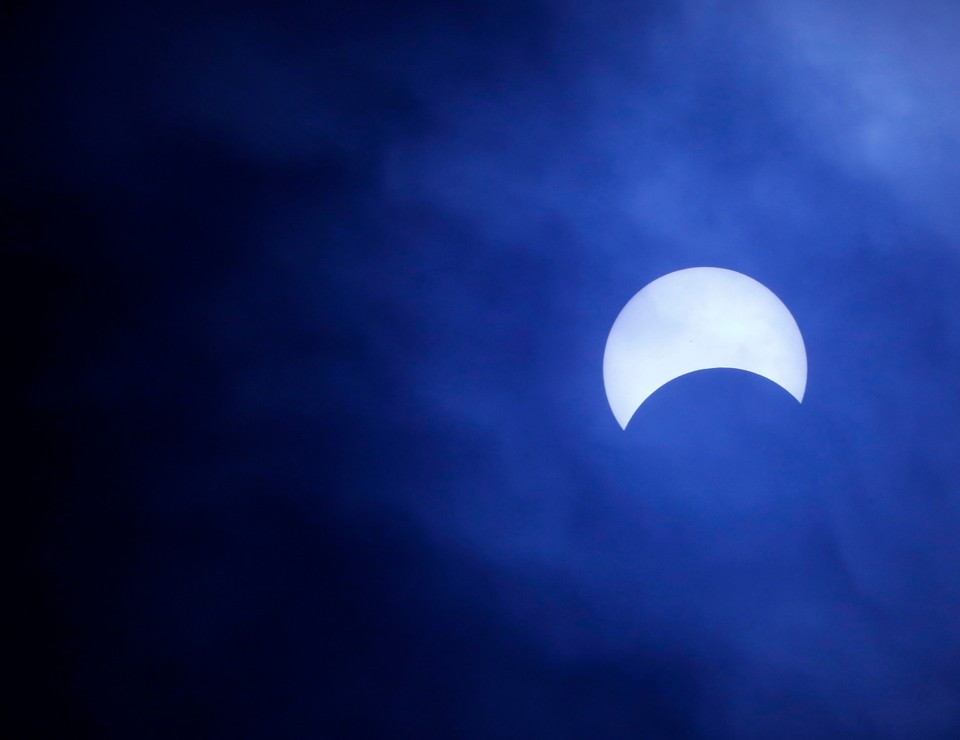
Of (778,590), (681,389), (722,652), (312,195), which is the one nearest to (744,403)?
(681,389)

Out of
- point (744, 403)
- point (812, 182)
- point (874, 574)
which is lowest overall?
point (874, 574)

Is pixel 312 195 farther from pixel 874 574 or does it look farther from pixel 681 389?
pixel 874 574

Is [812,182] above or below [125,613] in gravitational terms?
above

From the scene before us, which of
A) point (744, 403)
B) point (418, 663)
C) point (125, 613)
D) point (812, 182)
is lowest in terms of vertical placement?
point (125, 613)

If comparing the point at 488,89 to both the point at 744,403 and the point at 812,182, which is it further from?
the point at 744,403

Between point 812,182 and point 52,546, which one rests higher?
point 812,182

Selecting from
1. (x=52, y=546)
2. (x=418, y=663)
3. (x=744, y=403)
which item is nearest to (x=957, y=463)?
(x=744, y=403)

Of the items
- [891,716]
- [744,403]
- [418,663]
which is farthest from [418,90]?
[891,716]
